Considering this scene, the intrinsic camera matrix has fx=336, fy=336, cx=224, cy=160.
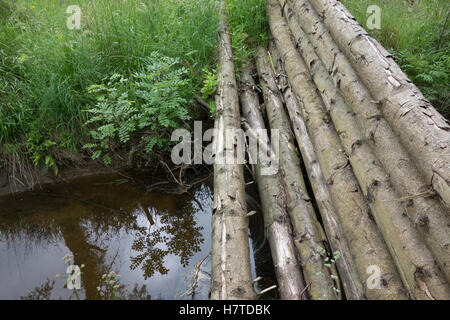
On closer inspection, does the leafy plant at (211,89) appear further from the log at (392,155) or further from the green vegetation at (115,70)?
the log at (392,155)

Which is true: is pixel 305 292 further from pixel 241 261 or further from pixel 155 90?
pixel 155 90

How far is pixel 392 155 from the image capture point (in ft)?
7.07

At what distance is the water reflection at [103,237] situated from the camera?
255cm

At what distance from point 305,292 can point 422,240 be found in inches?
29.0

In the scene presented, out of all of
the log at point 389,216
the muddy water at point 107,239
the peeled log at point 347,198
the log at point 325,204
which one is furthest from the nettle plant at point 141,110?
the log at point 389,216

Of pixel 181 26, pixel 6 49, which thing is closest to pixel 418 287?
pixel 181 26

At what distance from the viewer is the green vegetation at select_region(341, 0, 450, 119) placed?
372cm

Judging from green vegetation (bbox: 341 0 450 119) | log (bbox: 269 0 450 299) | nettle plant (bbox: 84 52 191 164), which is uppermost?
green vegetation (bbox: 341 0 450 119)

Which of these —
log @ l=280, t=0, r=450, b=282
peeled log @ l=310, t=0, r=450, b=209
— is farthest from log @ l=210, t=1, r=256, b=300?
peeled log @ l=310, t=0, r=450, b=209

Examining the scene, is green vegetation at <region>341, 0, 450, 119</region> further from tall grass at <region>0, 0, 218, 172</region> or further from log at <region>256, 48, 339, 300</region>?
tall grass at <region>0, 0, 218, 172</region>

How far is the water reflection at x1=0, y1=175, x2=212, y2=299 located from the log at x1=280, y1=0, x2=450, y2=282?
Answer: 1492 millimetres

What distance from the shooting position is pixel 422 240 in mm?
1854

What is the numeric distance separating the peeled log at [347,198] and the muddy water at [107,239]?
79 cm

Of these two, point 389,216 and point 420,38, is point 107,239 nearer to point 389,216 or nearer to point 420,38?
point 389,216
